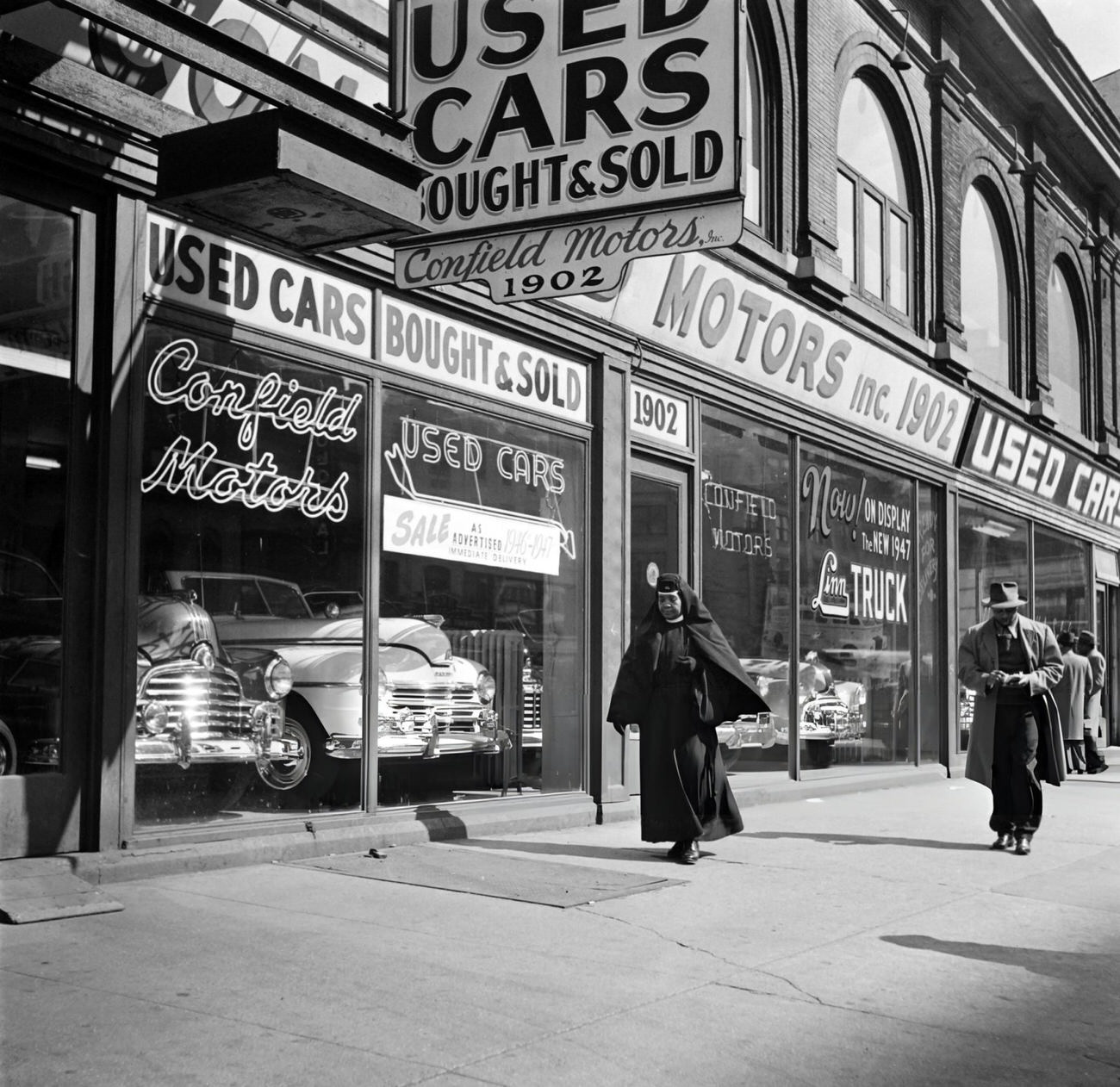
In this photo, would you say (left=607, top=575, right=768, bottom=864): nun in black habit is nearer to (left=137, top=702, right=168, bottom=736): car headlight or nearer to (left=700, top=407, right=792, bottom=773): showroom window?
(left=137, top=702, right=168, bottom=736): car headlight

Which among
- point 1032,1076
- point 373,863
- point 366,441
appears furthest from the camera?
point 366,441

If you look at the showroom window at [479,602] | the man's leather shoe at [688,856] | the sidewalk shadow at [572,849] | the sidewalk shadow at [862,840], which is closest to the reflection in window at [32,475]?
the showroom window at [479,602]

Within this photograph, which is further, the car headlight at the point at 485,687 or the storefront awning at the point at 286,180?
the car headlight at the point at 485,687

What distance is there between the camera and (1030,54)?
1888 cm

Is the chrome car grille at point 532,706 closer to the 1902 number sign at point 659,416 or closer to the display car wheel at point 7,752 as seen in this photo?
the 1902 number sign at point 659,416

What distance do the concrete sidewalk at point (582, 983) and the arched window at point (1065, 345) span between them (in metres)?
14.5

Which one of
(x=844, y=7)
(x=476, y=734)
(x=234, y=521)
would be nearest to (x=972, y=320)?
(x=844, y=7)

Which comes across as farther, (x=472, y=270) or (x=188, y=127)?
(x=472, y=270)

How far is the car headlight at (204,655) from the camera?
8.10m

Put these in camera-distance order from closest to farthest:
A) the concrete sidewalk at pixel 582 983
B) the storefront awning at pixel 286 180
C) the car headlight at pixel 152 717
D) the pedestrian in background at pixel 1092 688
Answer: the concrete sidewalk at pixel 582 983, the storefront awning at pixel 286 180, the car headlight at pixel 152 717, the pedestrian in background at pixel 1092 688

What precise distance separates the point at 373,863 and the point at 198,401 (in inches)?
110

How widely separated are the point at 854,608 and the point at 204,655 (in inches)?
347

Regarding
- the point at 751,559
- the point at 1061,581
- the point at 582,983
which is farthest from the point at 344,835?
the point at 1061,581

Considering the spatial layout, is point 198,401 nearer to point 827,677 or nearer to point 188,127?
point 188,127
